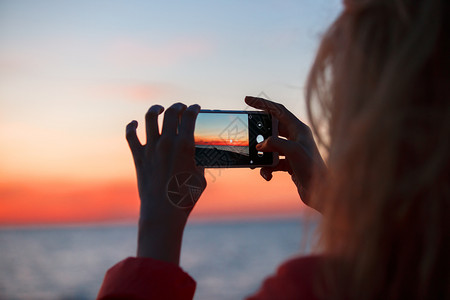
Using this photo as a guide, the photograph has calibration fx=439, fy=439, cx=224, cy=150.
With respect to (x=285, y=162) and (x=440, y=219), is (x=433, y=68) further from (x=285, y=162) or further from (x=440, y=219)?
(x=285, y=162)

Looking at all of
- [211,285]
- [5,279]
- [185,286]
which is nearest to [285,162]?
[185,286]

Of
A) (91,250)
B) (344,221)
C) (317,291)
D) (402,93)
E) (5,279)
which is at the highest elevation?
(402,93)

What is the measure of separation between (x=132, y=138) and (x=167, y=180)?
28cm

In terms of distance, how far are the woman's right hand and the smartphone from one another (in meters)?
0.10

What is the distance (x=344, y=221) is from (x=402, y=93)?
0.28 m

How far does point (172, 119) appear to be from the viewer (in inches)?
57.6

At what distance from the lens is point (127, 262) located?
1205 mm

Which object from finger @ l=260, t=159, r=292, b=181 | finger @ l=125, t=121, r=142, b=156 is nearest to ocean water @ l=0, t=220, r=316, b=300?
finger @ l=260, t=159, r=292, b=181

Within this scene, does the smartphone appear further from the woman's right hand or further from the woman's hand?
the woman's hand

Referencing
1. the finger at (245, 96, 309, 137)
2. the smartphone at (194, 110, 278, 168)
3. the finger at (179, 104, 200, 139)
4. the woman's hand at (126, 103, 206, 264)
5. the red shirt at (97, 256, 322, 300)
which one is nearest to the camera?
the red shirt at (97, 256, 322, 300)

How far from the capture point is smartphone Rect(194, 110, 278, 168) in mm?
2375

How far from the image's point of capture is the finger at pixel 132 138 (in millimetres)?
1538

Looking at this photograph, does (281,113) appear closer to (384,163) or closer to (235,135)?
(235,135)

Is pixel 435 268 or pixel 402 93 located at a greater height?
pixel 402 93
